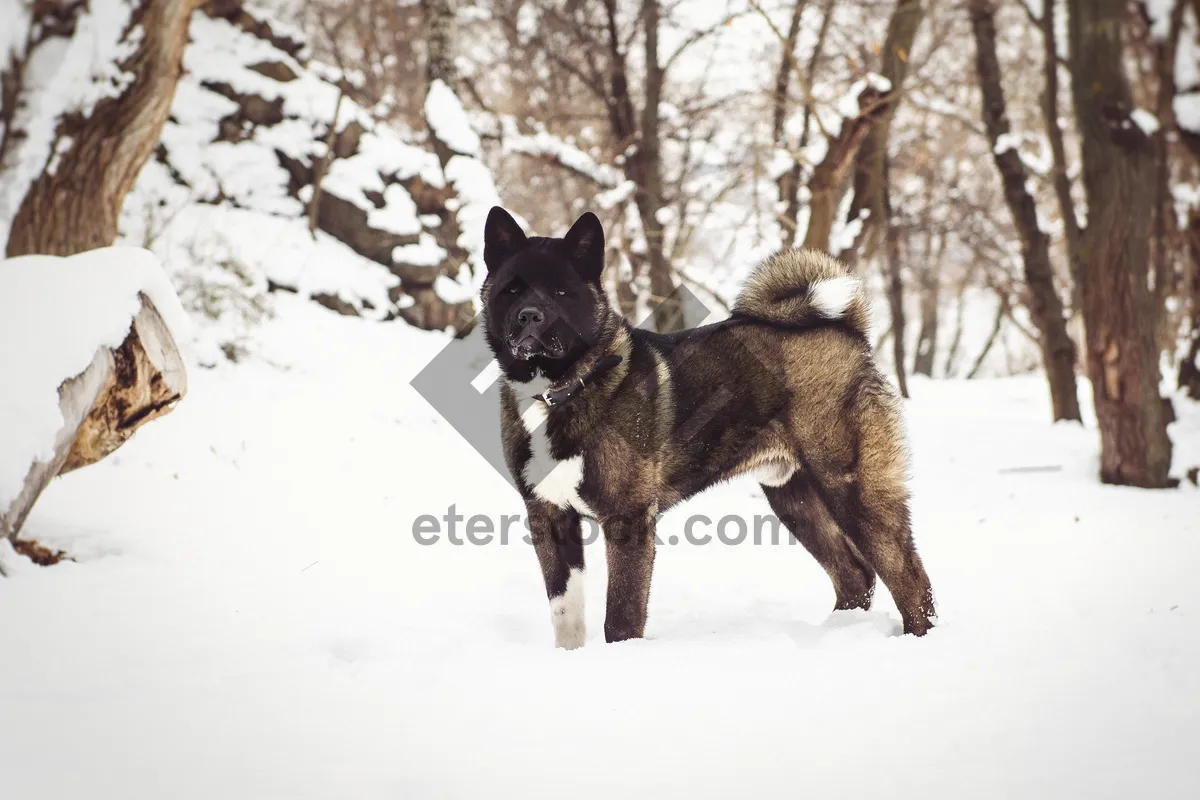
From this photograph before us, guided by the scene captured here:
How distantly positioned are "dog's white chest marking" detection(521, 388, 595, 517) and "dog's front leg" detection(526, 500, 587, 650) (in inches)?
3.1

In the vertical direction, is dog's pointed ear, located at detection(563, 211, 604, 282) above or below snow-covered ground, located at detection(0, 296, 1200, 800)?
above

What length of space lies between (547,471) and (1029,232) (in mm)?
8301

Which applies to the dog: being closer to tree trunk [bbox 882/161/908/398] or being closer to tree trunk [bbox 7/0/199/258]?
tree trunk [bbox 7/0/199/258]

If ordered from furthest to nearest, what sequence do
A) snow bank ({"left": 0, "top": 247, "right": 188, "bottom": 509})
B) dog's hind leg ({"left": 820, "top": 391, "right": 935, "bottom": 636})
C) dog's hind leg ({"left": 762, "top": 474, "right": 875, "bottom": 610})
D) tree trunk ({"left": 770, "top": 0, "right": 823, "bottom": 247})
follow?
tree trunk ({"left": 770, "top": 0, "right": 823, "bottom": 247}), dog's hind leg ({"left": 762, "top": 474, "right": 875, "bottom": 610}), dog's hind leg ({"left": 820, "top": 391, "right": 935, "bottom": 636}), snow bank ({"left": 0, "top": 247, "right": 188, "bottom": 509})

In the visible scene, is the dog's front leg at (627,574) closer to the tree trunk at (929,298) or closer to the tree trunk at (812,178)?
the tree trunk at (812,178)

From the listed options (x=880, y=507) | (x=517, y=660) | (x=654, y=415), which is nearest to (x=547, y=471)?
(x=654, y=415)

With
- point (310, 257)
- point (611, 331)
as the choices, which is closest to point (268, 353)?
point (310, 257)

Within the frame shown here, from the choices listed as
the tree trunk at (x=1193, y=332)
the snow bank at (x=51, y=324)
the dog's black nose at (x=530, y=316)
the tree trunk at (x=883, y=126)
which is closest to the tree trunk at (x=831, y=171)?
the tree trunk at (x=883, y=126)

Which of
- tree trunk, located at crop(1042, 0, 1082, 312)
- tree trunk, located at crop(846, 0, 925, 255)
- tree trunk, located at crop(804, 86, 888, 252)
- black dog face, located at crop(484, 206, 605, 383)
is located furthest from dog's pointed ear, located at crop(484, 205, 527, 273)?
tree trunk, located at crop(1042, 0, 1082, 312)

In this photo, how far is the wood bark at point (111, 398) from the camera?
10.3 feet

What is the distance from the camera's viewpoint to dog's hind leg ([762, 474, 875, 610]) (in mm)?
3621

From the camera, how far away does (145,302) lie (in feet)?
11.8

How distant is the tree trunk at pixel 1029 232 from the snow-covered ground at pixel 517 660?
13.7 feet

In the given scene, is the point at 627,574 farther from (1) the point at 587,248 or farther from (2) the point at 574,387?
(1) the point at 587,248
